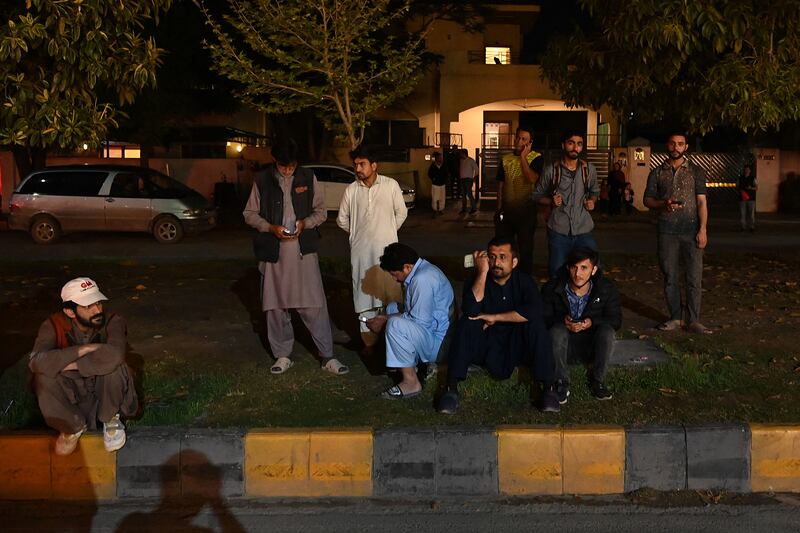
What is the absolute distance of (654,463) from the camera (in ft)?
19.7

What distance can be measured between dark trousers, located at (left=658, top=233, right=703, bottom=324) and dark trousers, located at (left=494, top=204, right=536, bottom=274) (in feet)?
4.23

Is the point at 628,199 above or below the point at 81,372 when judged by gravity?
above

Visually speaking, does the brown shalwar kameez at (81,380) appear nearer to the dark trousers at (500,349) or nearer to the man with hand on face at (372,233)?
the dark trousers at (500,349)

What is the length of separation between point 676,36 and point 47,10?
5792 millimetres

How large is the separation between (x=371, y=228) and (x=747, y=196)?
15.7 meters

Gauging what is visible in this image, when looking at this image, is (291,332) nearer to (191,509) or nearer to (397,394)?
(397,394)

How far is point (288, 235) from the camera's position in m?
7.80

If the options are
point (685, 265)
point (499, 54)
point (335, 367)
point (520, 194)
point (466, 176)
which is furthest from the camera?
point (499, 54)

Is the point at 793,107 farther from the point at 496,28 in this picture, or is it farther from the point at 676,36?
the point at 496,28

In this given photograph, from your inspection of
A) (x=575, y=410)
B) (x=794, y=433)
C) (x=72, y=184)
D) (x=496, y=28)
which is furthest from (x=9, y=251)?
(x=496, y=28)

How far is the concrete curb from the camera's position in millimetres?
5996

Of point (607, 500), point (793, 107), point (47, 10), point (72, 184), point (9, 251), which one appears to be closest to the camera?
point (607, 500)

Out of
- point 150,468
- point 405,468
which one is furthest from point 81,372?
point 405,468

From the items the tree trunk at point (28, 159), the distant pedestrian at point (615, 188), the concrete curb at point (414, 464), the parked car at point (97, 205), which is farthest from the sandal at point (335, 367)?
the tree trunk at point (28, 159)
